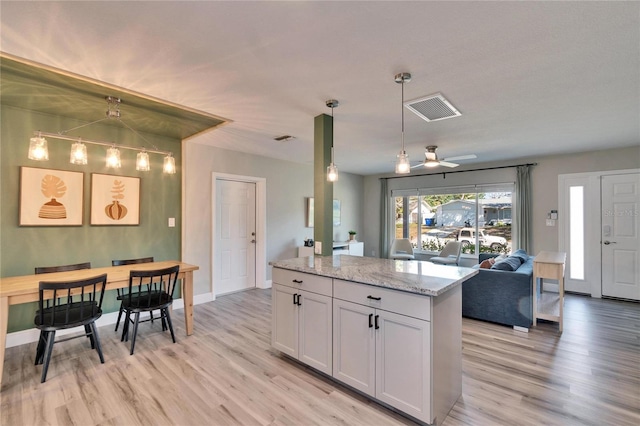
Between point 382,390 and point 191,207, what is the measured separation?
3.76m

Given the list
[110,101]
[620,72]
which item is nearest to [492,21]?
[620,72]

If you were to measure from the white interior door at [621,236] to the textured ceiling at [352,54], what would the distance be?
195cm

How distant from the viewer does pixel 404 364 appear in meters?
1.98

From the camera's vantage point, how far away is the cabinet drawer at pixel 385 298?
1897mm

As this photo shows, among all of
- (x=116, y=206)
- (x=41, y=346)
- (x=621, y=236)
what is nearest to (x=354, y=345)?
(x=41, y=346)

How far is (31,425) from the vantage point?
1960 mm

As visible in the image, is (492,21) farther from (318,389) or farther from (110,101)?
(110,101)

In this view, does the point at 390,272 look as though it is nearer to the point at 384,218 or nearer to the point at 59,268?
the point at 59,268

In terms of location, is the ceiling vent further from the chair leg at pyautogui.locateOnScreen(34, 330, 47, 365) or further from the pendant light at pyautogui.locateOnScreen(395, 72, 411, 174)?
the chair leg at pyautogui.locateOnScreen(34, 330, 47, 365)

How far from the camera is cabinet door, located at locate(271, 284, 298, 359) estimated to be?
273 cm

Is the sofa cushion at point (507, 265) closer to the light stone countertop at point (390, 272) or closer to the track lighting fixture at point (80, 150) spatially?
the light stone countertop at point (390, 272)

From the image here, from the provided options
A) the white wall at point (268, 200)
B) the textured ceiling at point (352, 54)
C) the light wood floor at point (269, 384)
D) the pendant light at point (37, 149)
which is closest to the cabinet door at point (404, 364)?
the light wood floor at point (269, 384)

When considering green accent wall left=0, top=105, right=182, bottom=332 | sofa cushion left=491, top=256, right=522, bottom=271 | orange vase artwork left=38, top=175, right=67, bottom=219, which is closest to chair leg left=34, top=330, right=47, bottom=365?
green accent wall left=0, top=105, right=182, bottom=332

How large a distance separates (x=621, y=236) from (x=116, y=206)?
7780 mm
